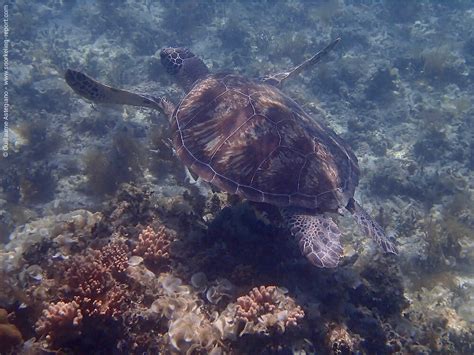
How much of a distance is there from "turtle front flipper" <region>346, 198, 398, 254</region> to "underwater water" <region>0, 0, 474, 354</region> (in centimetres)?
46

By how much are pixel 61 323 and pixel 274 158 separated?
274cm

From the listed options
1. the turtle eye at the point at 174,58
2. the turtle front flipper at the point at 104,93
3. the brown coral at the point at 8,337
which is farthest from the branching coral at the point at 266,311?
the turtle eye at the point at 174,58

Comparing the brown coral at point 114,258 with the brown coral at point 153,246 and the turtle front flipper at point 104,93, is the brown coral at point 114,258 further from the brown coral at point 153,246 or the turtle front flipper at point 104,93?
the turtle front flipper at point 104,93

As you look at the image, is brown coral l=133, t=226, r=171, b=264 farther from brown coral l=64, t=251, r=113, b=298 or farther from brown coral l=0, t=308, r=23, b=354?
brown coral l=0, t=308, r=23, b=354

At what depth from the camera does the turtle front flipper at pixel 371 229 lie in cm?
412

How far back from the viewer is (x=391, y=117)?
10.5 metres

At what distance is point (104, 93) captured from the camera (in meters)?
5.95

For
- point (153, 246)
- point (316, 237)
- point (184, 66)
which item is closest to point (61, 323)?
point (153, 246)

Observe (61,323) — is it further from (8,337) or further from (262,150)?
(262,150)

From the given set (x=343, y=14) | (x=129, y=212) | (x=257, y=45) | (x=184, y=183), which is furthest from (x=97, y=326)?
(x=343, y=14)

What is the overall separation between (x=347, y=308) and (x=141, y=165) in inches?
190

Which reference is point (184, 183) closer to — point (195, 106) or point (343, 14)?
point (195, 106)

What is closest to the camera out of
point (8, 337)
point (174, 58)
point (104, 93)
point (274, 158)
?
point (8, 337)

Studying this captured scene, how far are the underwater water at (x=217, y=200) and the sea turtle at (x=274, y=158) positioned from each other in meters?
0.11
